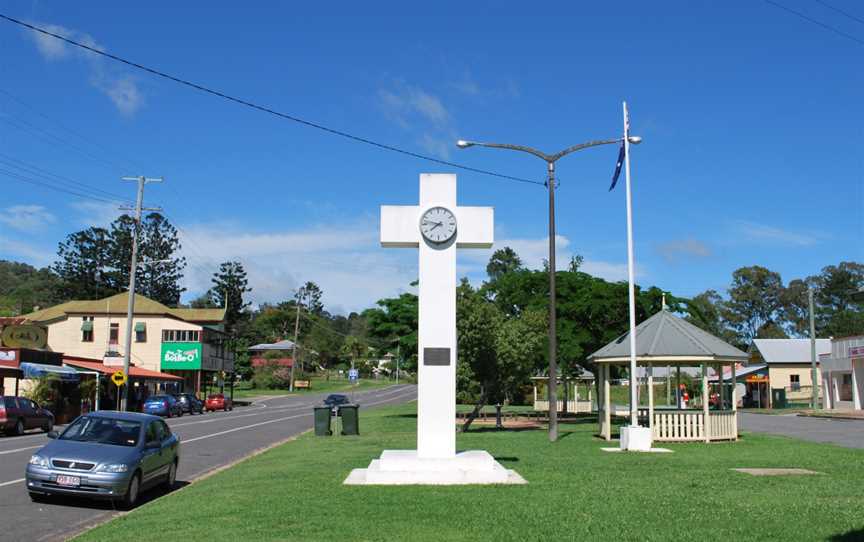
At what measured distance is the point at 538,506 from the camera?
1083 cm

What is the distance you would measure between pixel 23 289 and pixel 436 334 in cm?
12905

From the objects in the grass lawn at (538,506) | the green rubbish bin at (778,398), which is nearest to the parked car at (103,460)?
the grass lawn at (538,506)

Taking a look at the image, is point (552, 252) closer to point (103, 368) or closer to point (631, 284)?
point (631, 284)

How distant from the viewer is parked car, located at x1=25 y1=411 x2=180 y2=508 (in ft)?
43.2

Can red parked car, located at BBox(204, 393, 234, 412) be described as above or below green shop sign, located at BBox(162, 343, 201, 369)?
below

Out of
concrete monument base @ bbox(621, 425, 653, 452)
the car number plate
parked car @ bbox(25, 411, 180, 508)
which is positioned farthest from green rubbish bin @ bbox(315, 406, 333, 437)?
the car number plate

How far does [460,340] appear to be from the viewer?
2789cm

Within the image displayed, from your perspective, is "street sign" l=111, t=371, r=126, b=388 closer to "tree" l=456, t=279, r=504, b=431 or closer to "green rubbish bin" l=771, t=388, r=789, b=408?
"tree" l=456, t=279, r=504, b=431

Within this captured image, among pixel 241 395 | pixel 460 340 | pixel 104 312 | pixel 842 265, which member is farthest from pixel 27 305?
pixel 842 265

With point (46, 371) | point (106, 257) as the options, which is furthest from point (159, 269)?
point (46, 371)

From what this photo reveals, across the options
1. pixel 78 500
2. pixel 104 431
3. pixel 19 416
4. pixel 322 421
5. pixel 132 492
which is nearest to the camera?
pixel 132 492

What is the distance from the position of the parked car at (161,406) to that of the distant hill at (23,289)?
1894 inches

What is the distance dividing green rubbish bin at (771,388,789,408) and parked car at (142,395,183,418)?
44.1 meters

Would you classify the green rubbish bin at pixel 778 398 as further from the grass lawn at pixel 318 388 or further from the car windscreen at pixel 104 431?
the car windscreen at pixel 104 431
